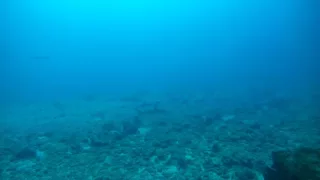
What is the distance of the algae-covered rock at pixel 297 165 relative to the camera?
668 centimetres

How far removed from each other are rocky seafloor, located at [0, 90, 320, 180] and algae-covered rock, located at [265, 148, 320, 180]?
618mm

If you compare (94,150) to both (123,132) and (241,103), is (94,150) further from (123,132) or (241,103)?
(241,103)

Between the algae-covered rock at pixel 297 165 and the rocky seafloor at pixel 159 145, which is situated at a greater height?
the algae-covered rock at pixel 297 165

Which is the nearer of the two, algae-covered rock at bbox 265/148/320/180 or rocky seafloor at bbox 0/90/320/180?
algae-covered rock at bbox 265/148/320/180

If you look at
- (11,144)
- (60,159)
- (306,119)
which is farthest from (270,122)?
(11,144)

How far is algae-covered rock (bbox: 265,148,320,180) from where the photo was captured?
263 inches

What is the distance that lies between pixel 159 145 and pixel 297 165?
7.73 m

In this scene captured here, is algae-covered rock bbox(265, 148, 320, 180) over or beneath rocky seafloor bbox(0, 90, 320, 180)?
over

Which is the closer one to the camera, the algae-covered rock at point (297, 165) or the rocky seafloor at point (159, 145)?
the algae-covered rock at point (297, 165)

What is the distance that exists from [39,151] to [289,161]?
1127 cm

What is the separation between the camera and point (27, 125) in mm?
21172

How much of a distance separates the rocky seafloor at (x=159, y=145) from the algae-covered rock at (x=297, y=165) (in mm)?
618

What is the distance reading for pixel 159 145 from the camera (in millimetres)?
13898

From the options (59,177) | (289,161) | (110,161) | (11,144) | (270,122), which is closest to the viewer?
(289,161)
